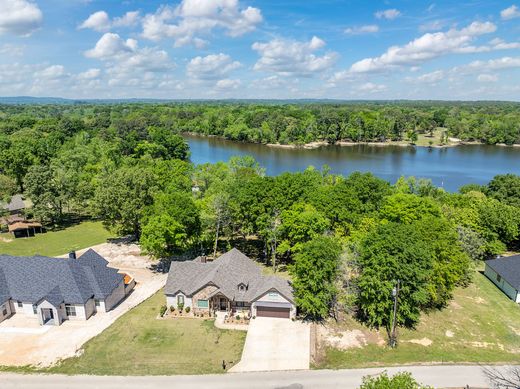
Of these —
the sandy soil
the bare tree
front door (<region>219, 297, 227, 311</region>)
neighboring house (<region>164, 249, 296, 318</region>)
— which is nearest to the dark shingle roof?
the bare tree

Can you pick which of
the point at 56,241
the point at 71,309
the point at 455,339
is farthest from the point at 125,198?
the point at 455,339

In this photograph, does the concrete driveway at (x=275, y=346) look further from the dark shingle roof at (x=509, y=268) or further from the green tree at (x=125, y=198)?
the green tree at (x=125, y=198)

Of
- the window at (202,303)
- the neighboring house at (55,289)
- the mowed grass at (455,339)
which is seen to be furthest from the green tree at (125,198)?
the mowed grass at (455,339)

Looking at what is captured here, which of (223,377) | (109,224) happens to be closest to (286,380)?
(223,377)

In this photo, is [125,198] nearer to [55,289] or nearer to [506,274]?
[55,289]

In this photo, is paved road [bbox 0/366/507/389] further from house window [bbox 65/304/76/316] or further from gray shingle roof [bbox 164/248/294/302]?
gray shingle roof [bbox 164/248/294/302]

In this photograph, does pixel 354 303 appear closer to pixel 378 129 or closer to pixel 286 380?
pixel 286 380
